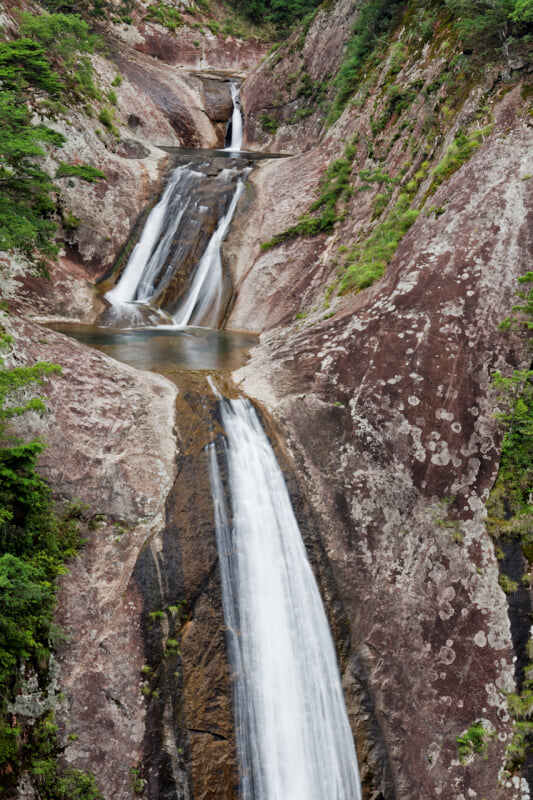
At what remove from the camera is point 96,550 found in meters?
7.10

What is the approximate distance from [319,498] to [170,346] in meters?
6.32

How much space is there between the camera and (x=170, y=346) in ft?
42.4

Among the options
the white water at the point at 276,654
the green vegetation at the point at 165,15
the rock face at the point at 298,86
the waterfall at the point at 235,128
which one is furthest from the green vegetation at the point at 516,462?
the green vegetation at the point at 165,15

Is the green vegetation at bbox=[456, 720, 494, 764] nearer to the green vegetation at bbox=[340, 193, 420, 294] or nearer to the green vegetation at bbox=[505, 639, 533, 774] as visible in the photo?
the green vegetation at bbox=[505, 639, 533, 774]

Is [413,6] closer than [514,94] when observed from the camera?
No

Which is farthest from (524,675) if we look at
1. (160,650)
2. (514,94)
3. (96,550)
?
(514,94)

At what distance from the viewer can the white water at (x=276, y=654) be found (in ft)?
20.9

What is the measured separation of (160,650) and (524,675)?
15.5 feet

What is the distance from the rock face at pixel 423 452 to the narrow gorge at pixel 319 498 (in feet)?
0.12

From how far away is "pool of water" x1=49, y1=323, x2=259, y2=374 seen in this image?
11477mm

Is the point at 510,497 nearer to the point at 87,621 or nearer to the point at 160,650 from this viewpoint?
the point at 160,650

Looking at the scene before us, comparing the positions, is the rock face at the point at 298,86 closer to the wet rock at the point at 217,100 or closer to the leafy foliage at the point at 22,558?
the wet rock at the point at 217,100

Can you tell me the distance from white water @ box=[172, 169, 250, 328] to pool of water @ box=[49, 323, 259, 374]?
731 millimetres

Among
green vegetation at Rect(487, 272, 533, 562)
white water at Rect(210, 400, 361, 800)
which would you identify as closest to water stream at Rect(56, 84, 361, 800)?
white water at Rect(210, 400, 361, 800)
